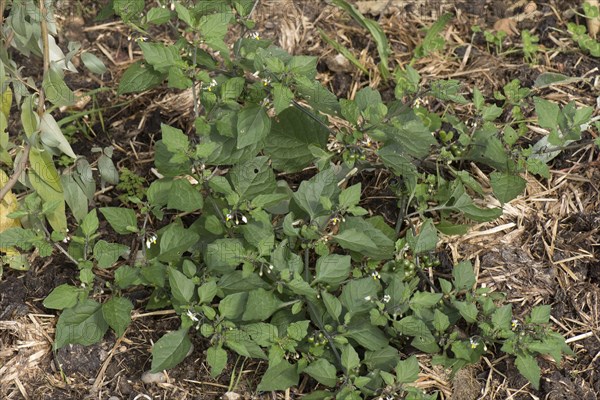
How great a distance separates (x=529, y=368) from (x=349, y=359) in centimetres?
58

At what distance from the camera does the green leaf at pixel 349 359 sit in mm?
2383

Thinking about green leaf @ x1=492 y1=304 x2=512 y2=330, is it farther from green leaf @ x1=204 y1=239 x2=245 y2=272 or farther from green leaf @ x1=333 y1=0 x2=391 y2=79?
green leaf @ x1=333 y1=0 x2=391 y2=79

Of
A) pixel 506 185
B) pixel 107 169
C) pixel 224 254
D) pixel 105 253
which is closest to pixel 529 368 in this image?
pixel 506 185

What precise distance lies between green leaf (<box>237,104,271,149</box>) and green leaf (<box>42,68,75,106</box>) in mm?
668

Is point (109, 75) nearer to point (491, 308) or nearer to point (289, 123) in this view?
point (289, 123)

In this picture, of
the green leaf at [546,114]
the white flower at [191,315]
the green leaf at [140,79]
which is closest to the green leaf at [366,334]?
the white flower at [191,315]

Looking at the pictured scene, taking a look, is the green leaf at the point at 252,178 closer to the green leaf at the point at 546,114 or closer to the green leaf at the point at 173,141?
the green leaf at the point at 173,141

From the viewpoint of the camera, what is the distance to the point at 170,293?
265 centimetres

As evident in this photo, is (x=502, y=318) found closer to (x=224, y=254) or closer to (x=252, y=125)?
(x=224, y=254)

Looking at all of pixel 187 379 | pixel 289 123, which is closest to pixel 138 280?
pixel 187 379

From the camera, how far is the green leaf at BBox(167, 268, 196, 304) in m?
2.41

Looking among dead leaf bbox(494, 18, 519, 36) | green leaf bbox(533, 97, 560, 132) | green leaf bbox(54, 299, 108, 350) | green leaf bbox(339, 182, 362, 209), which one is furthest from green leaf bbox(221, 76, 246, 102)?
dead leaf bbox(494, 18, 519, 36)

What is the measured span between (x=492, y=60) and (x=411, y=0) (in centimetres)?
53

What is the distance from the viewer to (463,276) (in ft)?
8.45
